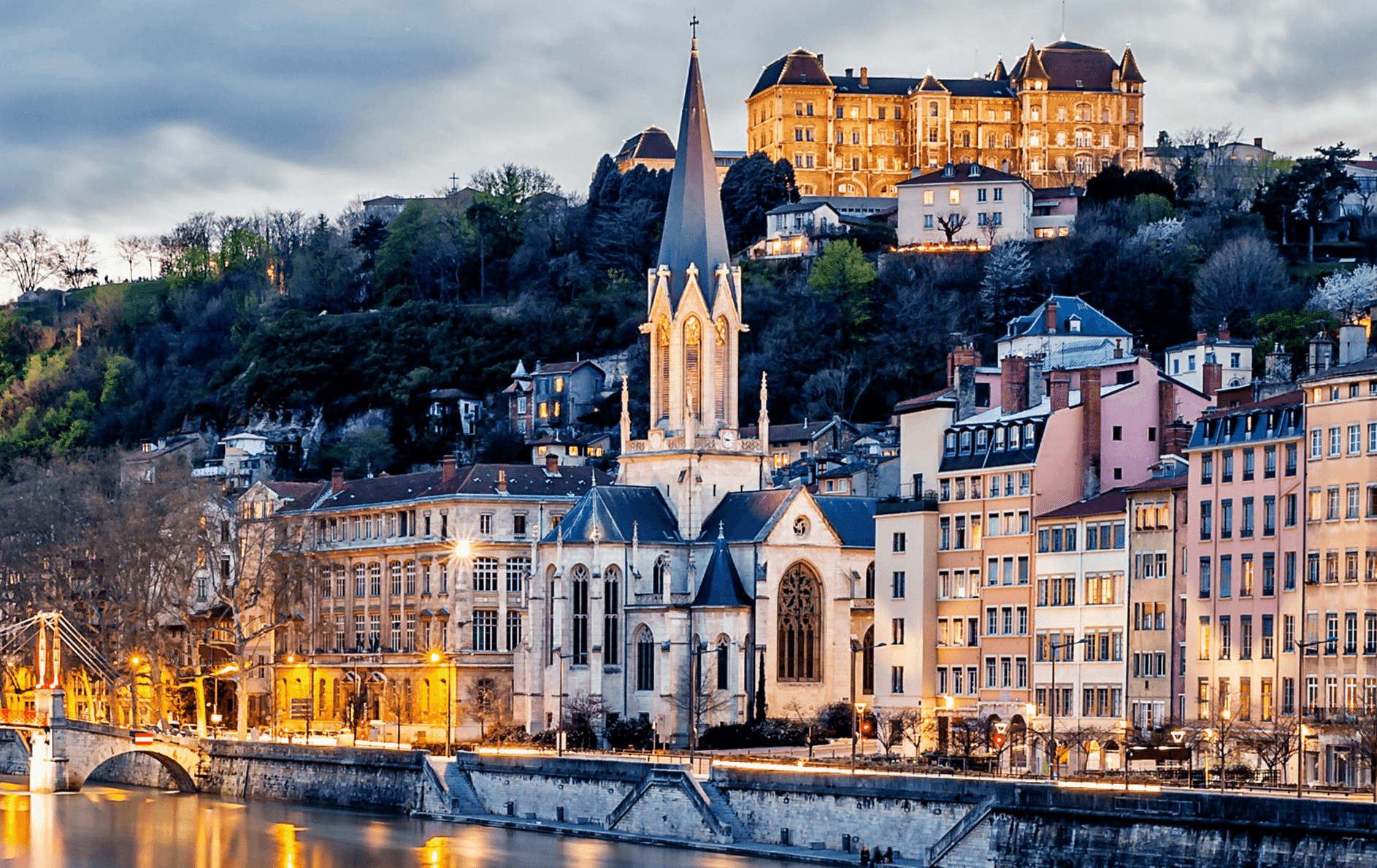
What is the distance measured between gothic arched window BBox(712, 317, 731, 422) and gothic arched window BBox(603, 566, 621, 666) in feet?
28.7

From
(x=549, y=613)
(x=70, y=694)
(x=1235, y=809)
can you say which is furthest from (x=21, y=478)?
(x=1235, y=809)

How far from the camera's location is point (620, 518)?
10200 centimetres

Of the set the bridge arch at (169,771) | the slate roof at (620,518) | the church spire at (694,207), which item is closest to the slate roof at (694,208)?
the church spire at (694,207)

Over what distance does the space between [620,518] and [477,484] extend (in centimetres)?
1389

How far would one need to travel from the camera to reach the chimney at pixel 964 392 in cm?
9500

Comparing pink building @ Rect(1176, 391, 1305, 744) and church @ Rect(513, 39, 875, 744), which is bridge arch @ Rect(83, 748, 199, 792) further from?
pink building @ Rect(1176, 391, 1305, 744)

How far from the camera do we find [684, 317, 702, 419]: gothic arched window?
10456 centimetres

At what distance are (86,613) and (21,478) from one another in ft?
80.8

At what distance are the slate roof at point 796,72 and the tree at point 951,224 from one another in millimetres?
23388

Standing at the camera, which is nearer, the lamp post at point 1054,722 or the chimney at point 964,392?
the lamp post at point 1054,722

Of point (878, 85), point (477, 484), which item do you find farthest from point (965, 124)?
point (477, 484)

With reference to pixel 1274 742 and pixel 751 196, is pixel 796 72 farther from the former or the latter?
pixel 1274 742

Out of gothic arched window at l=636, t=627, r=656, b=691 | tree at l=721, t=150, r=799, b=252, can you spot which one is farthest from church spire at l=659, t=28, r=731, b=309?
tree at l=721, t=150, r=799, b=252

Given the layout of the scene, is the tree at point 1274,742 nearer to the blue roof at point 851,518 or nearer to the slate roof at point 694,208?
the blue roof at point 851,518
